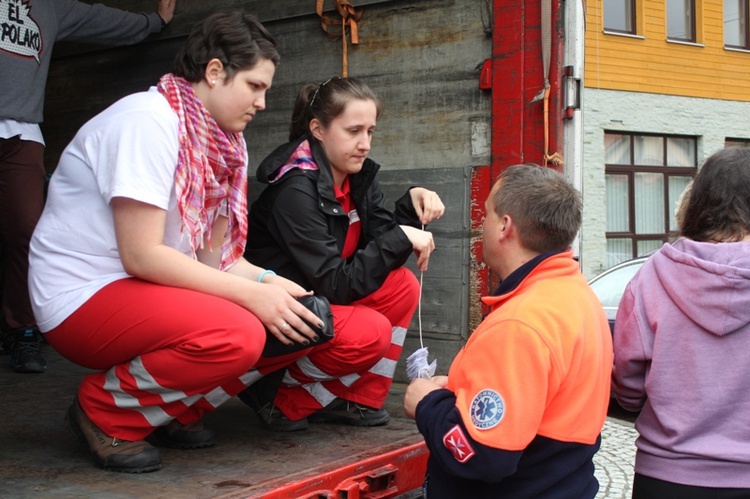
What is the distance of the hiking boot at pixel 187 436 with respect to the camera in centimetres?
221

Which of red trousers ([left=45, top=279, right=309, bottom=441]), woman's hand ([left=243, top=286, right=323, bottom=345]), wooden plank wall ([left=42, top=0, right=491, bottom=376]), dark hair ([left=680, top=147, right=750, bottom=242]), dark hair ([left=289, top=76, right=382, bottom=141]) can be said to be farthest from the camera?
wooden plank wall ([left=42, top=0, right=491, bottom=376])

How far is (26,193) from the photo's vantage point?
10.6 ft

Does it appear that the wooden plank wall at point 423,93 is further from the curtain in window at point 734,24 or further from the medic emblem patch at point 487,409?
the curtain in window at point 734,24

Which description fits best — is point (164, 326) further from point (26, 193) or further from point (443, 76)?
point (443, 76)

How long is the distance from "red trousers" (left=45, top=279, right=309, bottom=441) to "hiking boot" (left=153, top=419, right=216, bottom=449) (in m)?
0.11

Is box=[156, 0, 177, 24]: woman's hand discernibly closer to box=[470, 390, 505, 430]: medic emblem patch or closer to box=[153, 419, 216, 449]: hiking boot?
box=[153, 419, 216, 449]: hiking boot

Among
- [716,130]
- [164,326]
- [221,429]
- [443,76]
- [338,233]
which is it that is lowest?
[221,429]

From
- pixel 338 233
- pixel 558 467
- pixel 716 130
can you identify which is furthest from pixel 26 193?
pixel 716 130

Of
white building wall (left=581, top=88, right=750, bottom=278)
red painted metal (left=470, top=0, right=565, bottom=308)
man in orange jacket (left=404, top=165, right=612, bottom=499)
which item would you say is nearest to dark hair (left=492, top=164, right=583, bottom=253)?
man in orange jacket (left=404, top=165, right=612, bottom=499)

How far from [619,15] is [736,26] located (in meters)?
2.94

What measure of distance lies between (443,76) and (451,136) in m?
0.24

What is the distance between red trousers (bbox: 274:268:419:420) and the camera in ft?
8.14

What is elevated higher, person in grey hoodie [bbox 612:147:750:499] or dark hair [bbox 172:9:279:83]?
dark hair [bbox 172:9:279:83]

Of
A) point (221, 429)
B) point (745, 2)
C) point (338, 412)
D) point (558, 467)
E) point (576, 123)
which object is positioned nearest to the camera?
point (558, 467)
